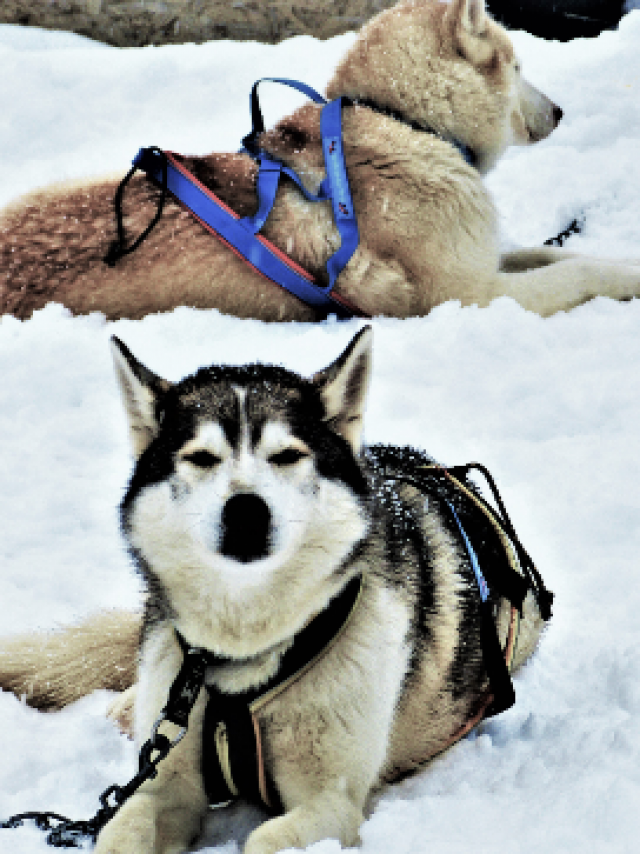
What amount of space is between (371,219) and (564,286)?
912 millimetres

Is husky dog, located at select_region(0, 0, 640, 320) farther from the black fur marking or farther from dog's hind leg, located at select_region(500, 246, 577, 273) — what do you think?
the black fur marking

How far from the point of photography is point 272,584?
186 centimetres

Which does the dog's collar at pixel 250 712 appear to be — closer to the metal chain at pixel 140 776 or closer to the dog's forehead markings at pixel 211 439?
the metal chain at pixel 140 776

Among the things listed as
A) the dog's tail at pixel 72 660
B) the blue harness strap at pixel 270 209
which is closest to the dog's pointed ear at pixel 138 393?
the dog's tail at pixel 72 660

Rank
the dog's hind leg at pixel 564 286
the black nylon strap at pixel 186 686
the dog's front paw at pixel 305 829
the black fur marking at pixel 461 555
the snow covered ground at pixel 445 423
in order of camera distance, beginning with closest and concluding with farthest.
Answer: the dog's front paw at pixel 305 829, the black nylon strap at pixel 186 686, the snow covered ground at pixel 445 423, the black fur marking at pixel 461 555, the dog's hind leg at pixel 564 286

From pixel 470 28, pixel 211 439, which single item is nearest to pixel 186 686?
pixel 211 439

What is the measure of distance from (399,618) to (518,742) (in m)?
0.41

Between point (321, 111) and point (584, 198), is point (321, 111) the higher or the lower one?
the higher one

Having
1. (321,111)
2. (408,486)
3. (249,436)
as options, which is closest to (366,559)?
(249,436)

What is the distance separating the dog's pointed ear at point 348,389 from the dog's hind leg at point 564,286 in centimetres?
250

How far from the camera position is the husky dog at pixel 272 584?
1.79 m

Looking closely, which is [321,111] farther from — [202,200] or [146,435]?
[146,435]

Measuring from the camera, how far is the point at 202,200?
4.10 m

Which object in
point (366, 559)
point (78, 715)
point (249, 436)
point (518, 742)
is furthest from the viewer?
point (78, 715)
